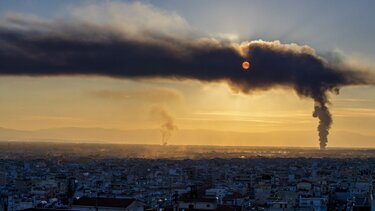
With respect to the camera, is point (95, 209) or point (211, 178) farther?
point (211, 178)

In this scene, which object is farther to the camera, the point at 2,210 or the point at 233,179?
the point at 233,179

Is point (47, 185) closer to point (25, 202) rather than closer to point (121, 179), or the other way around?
point (121, 179)

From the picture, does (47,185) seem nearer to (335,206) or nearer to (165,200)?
(165,200)

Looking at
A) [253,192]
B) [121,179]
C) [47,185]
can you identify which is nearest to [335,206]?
[253,192]

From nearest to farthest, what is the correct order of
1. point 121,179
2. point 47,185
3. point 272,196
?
point 272,196
point 47,185
point 121,179

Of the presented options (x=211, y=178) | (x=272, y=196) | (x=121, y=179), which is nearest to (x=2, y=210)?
(x=272, y=196)

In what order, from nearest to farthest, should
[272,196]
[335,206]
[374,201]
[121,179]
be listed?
[374,201]
[335,206]
[272,196]
[121,179]

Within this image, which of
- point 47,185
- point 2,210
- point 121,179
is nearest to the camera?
point 2,210

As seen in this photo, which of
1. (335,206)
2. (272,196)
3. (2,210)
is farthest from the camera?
(272,196)
